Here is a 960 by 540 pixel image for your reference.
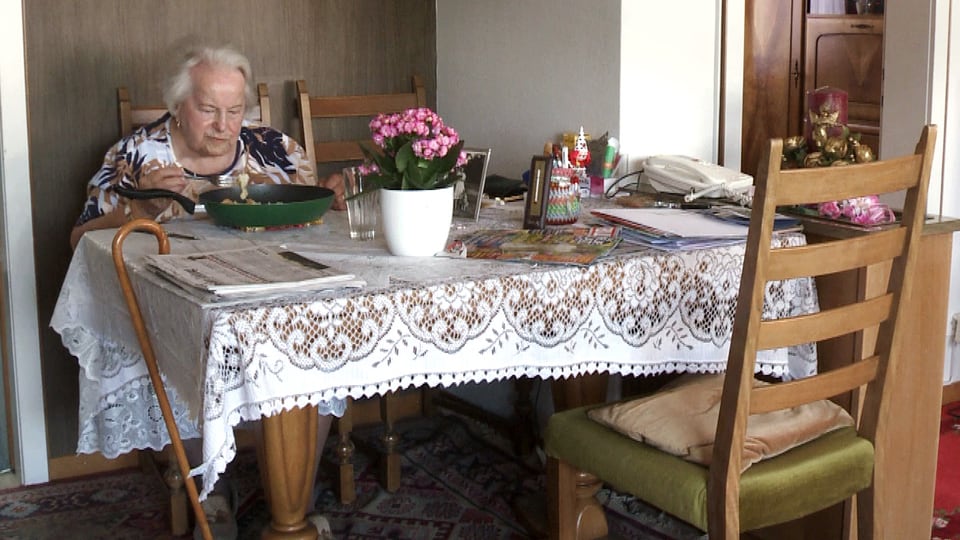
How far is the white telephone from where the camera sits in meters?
2.64

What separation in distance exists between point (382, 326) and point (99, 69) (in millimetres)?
1732

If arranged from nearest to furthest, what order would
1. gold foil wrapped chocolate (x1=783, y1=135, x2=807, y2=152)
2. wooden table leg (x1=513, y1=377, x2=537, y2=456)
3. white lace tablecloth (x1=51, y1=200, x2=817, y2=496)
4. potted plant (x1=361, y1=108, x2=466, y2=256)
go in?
white lace tablecloth (x1=51, y1=200, x2=817, y2=496), potted plant (x1=361, y1=108, x2=466, y2=256), gold foil wrapped chocolate (x1=783, y1=135, x2=807, y2=152), wooden table leg (x1=513, y1=377, x2=537, y2=456)

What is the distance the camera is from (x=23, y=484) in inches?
123

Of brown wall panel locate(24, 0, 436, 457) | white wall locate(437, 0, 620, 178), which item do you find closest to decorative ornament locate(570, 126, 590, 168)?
white wall locate(437, 0, 620, 178)

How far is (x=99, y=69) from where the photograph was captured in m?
3.13

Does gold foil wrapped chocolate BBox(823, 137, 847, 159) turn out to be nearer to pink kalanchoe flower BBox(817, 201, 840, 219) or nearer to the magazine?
pink kalanchoe flower BBox(817, 201, 840, 219)

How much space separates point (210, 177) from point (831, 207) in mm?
1520

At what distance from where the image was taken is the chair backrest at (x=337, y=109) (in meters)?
3.41

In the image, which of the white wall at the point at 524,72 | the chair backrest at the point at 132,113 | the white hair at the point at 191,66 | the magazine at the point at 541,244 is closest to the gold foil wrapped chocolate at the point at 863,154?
the magazine at the point at 541,244

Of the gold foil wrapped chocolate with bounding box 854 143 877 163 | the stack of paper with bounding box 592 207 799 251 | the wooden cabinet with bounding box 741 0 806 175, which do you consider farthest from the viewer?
the wooden cabinet with bounding box 741 0 806 175

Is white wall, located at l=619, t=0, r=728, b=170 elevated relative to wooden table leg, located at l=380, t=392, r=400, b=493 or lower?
elevated

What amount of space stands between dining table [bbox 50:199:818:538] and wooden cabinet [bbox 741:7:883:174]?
1580 mm

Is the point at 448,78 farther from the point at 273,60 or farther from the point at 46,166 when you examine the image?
the point at 46,166

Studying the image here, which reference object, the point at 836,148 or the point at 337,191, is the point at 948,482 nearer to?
the point at 836,148
